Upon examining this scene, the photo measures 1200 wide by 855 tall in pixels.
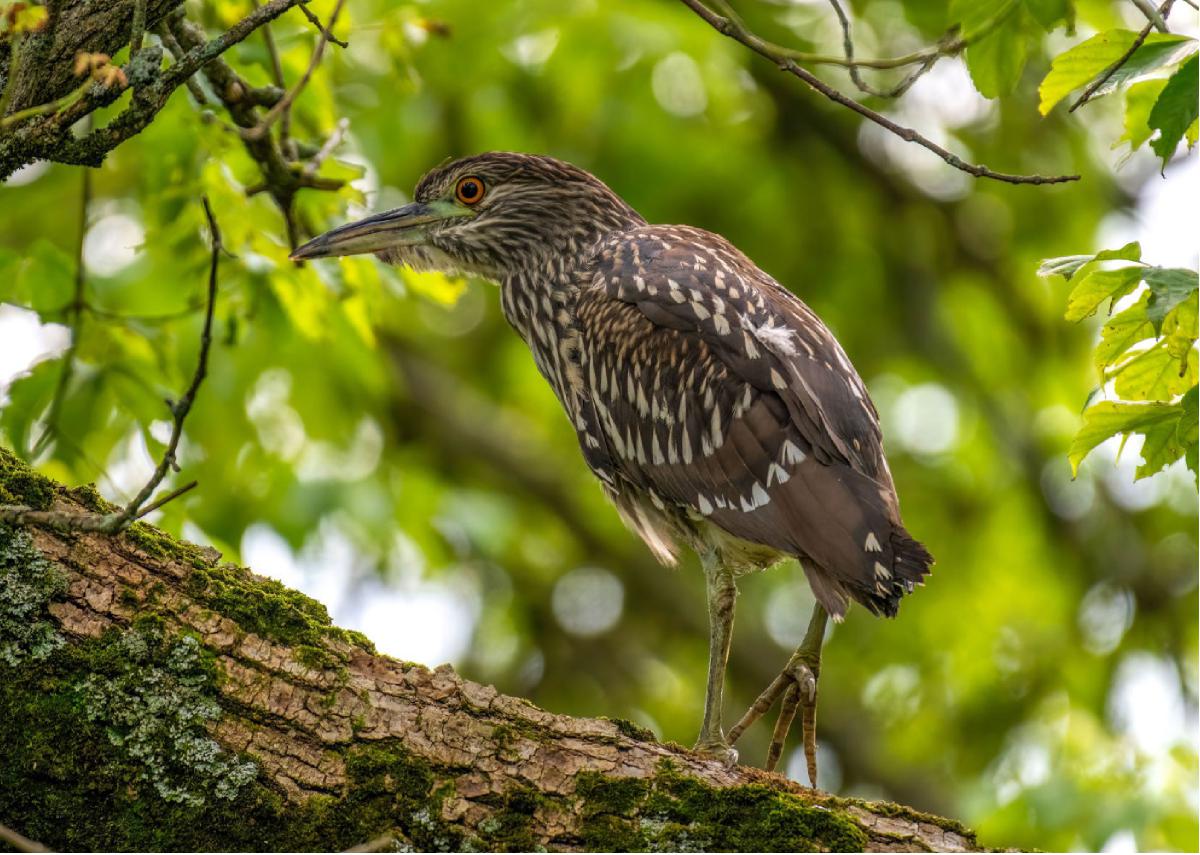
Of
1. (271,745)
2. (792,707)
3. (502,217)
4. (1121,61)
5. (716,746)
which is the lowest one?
(271,745)

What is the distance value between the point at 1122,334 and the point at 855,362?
749 cm

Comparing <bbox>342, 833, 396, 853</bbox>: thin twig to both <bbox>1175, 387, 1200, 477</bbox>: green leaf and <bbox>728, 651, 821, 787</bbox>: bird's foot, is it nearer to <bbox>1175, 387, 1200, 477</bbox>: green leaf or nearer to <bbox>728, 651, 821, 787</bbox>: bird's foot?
<bbox>728, 651, 821, 787</bbox>: bird's foot

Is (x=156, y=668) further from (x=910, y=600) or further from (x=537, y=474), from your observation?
(x=910, y=600)

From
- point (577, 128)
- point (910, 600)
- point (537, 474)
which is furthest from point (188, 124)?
point (910, 600)

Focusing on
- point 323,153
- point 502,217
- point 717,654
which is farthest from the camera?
point 502,217

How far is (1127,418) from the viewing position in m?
2.93

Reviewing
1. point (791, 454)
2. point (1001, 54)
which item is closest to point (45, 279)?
point (791, 454)

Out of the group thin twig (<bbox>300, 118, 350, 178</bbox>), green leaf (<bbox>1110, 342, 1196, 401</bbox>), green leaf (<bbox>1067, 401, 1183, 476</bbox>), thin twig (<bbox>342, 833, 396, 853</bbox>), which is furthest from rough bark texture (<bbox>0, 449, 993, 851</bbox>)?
thin twig (<bbox>300, 118, 350, 178</bbox>)

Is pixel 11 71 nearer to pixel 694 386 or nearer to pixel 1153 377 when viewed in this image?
pixel 694 386

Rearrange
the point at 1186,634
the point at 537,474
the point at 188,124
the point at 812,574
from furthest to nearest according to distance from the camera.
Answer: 1. the point at 537,474
2. the point at 1186,634
3. the point at 188,124
4. the point at 812,574

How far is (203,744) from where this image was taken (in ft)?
9.64

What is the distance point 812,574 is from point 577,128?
6.08 metres

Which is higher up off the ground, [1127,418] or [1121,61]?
[1121,61]

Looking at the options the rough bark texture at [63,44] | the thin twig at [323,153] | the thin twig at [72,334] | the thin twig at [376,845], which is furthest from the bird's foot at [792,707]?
the rough bark texture at [63,44]
